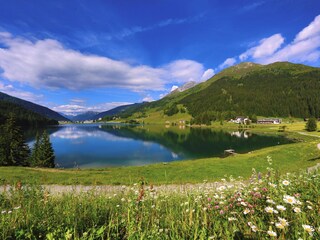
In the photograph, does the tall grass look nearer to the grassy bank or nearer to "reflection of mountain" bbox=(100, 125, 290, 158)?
the grassy bank

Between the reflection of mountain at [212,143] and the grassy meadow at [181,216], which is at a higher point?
the grassy meadow at [181,216]

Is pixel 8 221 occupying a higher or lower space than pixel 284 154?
higher

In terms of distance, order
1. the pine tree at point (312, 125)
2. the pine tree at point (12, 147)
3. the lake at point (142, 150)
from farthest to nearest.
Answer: the pine tree at point (312, 125) < the lake at point (142, 150) < the pine tree at point (12, 147)

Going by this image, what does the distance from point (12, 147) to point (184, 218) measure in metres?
53.5

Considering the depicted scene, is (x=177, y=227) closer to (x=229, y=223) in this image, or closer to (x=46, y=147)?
(x=229, y=223)

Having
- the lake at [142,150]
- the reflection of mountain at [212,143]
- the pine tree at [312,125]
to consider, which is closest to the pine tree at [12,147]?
the lake at [142,150]

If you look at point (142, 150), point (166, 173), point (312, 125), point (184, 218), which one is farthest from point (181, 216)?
point (312, 125)

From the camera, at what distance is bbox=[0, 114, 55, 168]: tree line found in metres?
45.4

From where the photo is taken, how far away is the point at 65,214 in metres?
4.68

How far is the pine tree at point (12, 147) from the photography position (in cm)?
4572

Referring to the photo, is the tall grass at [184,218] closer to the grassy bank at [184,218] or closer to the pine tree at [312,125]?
the grassy bank at [184,218]

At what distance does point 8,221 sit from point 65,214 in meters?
1.03

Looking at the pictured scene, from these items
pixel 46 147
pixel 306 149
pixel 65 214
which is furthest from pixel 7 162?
pixel 306 149

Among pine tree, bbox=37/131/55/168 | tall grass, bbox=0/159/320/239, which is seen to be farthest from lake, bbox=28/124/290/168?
tall grass, bbox=0/159/320/239
